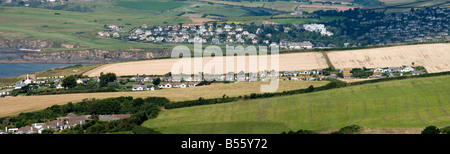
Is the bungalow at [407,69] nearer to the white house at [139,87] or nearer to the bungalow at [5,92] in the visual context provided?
the white house at [139,87]

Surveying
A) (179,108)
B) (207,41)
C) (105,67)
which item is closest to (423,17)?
(207,41)

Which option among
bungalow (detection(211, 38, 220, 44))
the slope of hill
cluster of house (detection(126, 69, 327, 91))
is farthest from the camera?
bungalow (detection(211, 38, 220, 44))

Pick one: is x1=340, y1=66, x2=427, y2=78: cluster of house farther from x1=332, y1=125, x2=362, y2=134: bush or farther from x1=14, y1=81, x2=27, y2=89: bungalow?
x1=14, y1=81, x2=27, y2=89: bungalow

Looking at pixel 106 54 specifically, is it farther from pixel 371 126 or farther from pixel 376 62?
pixel 371 126

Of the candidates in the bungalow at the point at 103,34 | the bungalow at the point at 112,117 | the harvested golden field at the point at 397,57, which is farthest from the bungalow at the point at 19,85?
the bungalow at the point at 103,34

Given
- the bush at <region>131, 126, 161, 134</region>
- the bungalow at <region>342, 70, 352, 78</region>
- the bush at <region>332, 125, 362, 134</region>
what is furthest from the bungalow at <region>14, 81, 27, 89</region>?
the bush at <region>332, 125, 362, 134</region>

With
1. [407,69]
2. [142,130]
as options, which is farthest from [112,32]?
[142,130]

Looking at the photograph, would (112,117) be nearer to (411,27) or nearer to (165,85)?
(165,85)

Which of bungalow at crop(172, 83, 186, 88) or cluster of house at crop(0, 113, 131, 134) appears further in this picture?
bungalow at crop(172, 83, 186, 88)
